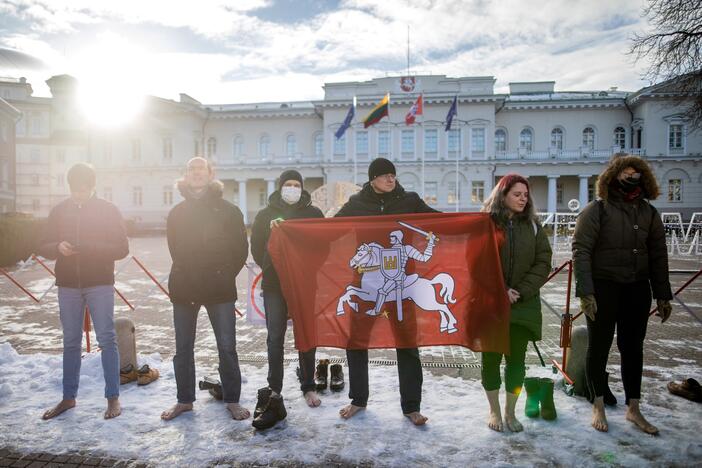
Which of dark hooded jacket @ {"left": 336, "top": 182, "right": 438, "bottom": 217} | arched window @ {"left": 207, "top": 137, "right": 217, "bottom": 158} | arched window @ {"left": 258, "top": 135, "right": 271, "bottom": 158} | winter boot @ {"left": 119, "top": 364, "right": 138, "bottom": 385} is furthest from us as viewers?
arched window @ {"left": 207, "top": 137, "right": 217, "bottom": 158}

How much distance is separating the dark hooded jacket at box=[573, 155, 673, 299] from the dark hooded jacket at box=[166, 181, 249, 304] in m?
2.93

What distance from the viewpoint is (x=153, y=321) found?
816 cm

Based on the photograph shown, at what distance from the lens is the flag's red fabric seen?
156 inches

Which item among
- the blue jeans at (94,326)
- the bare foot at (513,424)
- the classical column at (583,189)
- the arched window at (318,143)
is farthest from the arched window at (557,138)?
the blue jeans at (94,326)

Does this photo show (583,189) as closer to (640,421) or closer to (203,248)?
(640,421)

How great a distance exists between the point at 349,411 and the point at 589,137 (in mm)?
51394


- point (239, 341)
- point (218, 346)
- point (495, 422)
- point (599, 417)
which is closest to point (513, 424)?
point (495, 422)

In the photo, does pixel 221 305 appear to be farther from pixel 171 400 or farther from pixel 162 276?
pixel 162 276

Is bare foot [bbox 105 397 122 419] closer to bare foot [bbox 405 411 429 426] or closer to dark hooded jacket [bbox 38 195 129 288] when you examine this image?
dark hooded jacket [bbox 38 195 129 288]

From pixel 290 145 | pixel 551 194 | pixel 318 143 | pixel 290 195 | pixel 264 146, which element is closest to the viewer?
pixel 290 195

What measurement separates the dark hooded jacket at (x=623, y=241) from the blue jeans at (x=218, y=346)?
9.92 feet

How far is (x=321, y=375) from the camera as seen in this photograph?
482 centimetres

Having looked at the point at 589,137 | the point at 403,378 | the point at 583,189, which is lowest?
the point at 403,378

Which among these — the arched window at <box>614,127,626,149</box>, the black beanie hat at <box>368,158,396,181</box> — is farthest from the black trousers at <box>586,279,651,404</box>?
the arched window at <box>614,127,626,149</box>
